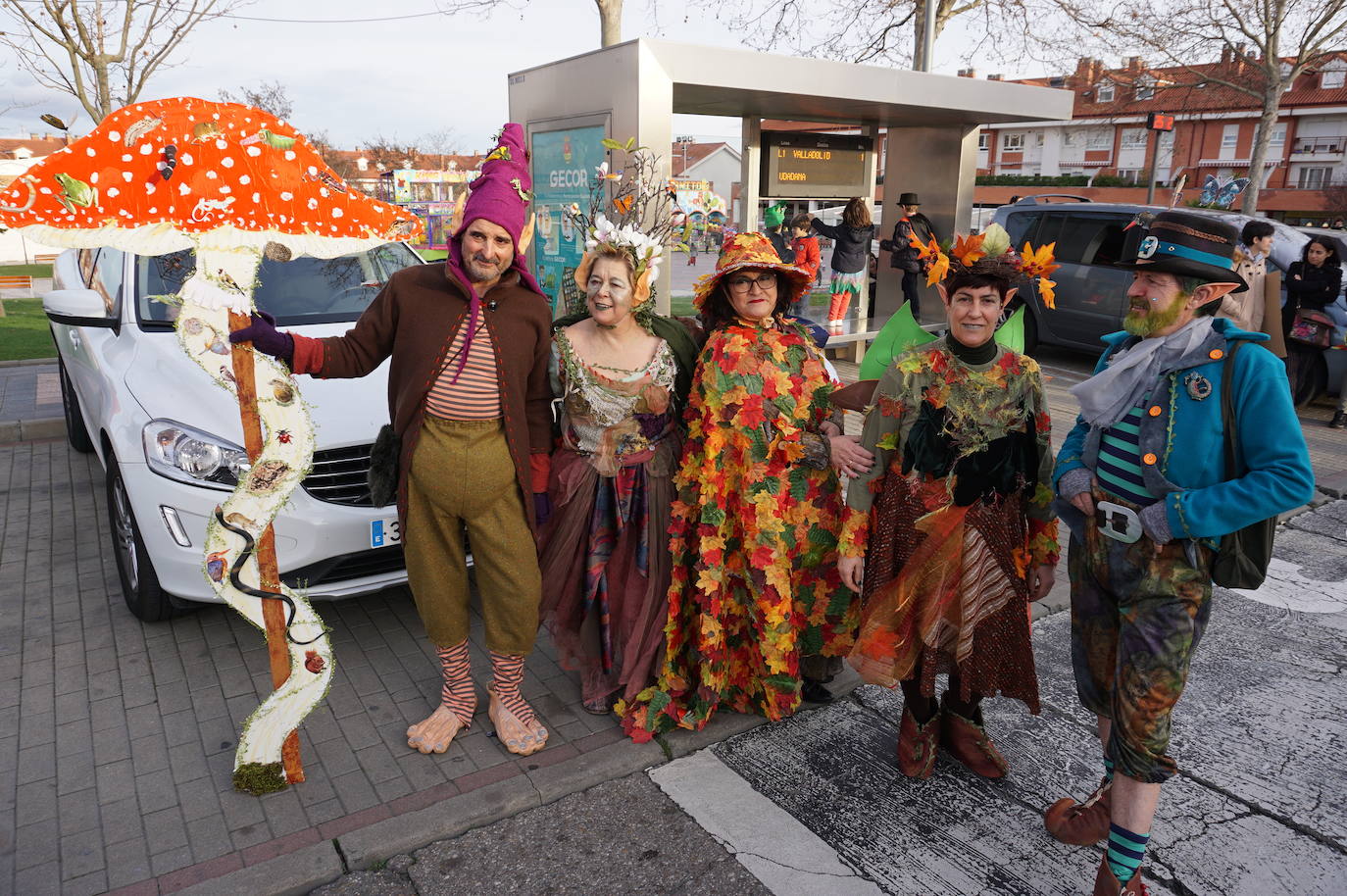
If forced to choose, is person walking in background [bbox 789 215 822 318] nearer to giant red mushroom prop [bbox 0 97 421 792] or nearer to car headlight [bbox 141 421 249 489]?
car headlight [bbox 141 421 249 489]

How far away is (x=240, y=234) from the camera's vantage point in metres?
2.71

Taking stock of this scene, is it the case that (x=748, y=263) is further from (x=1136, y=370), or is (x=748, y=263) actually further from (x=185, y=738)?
(x=185, y=738)

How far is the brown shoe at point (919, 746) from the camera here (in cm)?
316

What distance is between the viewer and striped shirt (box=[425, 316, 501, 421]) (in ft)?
9.73

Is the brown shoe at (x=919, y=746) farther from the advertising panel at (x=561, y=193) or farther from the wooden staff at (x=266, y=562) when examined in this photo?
the advertising panel at (x=561, y=193)

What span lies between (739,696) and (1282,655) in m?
2.69

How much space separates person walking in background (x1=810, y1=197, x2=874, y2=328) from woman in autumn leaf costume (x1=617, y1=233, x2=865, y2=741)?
7151 mm

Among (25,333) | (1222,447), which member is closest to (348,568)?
(1222,447)

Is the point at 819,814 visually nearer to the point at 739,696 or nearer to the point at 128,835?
the point at 739,696

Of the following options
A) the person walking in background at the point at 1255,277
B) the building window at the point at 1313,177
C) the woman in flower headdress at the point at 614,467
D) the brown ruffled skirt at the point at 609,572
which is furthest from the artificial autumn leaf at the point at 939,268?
the building window at the point at 1313,177

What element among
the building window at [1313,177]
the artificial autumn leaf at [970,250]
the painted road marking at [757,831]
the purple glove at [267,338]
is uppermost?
the building window at [1313,177]

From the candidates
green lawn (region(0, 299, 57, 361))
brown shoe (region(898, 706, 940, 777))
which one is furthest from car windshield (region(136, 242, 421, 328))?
green lawn (region(0, 299, 57, 361))

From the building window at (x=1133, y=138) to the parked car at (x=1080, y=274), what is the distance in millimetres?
42499

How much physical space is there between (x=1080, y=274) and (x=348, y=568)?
9.28 m
